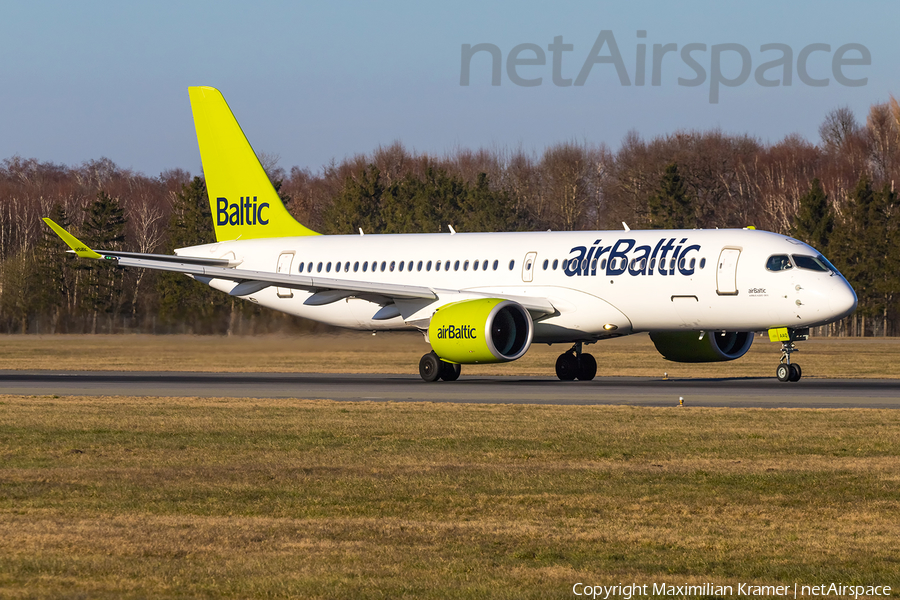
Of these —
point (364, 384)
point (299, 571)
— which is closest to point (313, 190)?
point (364, 384)

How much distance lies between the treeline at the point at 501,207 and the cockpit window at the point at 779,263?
17.4 m

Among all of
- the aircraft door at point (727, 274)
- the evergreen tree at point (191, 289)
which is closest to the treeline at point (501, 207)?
the evergreen tree at point (191, 289)

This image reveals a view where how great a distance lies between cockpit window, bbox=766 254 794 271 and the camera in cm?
2936

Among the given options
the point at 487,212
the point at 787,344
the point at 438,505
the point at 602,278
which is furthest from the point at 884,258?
the point at 438,505

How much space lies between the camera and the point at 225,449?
16.5 metres

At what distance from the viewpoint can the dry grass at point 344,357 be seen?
1478 inches

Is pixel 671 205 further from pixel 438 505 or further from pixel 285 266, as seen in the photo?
pixel 438 505

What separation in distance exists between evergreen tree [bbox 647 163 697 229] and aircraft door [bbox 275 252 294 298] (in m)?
50.5

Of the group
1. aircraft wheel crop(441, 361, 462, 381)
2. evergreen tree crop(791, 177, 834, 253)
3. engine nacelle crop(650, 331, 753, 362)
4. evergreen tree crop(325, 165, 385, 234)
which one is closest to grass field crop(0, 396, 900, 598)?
aircraft wheel crop(441, 361, 462, 381)

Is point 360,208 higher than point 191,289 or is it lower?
higher

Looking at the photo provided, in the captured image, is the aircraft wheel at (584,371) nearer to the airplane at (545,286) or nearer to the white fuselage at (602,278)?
the airplane at (545,286)

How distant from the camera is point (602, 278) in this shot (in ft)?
102

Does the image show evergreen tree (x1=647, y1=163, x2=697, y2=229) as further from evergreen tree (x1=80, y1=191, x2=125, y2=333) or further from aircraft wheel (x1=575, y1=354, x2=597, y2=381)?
aircraft wheel (x1=575, y1=354, x2=597, y2=381)

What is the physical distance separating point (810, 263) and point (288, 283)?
13925 mm
